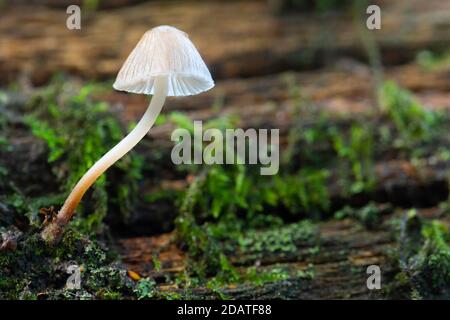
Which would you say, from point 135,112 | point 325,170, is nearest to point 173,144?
point 135,112

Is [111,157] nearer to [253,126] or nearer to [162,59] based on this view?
[162,59]

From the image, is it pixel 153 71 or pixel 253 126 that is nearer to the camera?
pixel 153 71

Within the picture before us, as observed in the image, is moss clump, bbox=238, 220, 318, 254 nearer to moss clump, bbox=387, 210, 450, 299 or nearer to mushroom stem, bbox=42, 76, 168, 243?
moss clump, bbox=387, 210, 450, 299

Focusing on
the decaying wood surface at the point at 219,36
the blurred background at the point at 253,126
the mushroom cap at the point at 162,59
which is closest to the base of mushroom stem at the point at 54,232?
the blurred background at the point at 253,126

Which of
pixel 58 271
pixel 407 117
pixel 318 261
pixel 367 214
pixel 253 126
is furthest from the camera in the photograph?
pixel 407 117

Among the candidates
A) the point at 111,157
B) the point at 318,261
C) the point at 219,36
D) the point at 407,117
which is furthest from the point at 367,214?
the point at 219,36

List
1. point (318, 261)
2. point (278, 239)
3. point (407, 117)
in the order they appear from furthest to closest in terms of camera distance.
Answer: point (407, 117), point (278, 239), point (318, 261)

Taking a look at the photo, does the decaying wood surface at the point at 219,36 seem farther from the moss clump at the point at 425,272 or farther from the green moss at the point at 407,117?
the moss clump at the point at 425,272
